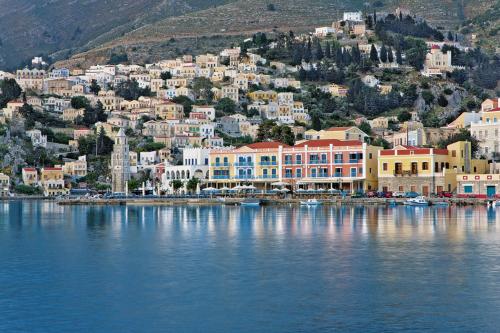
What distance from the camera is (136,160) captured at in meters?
120

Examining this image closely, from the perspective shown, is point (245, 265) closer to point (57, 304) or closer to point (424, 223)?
point (57, 304)

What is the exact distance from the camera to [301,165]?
9156 cm

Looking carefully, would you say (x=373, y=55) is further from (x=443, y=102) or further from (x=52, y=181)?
(x=52, y=181)

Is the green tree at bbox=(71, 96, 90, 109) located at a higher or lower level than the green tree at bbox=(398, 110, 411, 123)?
higher

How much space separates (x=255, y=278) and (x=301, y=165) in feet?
185

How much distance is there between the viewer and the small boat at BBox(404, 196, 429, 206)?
7900cm

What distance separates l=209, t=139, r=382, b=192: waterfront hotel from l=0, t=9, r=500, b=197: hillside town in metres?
0.11

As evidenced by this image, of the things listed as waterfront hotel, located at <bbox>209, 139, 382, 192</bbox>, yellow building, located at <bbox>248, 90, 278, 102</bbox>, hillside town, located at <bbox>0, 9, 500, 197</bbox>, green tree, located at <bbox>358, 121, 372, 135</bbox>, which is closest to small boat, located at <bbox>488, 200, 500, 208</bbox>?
hillside town, located at <bbox>0, 9, 500, 197</bbox>

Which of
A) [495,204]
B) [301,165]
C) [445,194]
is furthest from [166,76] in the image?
[495,204]

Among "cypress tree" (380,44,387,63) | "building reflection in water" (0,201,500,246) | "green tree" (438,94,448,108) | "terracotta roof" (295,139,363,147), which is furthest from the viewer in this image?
"cypress tree" (380,44,387,63)

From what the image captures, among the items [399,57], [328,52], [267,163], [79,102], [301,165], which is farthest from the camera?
[328,52]

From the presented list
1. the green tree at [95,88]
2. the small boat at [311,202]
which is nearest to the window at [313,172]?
the small boat at [311,202]

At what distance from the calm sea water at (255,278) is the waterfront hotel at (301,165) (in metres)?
29.0

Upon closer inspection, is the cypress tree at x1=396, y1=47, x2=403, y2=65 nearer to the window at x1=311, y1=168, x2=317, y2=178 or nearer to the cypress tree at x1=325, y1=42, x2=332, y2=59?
the cypress tree at x1=325, y1=42, x2=332, y2=59
